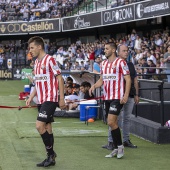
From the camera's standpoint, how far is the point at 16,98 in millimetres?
22375

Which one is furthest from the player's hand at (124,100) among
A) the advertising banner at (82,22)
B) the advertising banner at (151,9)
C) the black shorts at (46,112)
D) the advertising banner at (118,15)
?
the advertising banner at (82,22)

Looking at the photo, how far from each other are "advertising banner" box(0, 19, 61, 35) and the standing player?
31.6 metres

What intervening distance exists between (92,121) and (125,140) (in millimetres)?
4092

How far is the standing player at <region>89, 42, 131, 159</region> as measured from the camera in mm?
8953

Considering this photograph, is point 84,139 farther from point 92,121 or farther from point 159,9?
point 159,9

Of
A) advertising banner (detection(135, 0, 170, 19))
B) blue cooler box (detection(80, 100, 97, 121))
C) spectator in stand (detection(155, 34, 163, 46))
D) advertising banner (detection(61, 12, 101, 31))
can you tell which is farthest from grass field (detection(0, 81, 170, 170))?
advertising banner (detection(61, 12, 101, 31))

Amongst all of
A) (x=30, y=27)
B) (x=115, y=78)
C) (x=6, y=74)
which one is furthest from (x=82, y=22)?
(x=115, y=78)

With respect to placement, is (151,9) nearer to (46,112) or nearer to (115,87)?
(115,87)

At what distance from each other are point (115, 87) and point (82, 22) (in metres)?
27.8

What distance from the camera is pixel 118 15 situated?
30750 mm

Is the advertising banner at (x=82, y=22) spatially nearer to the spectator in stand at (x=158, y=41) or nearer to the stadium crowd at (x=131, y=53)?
the stadium crowd at (x=131, y=53)

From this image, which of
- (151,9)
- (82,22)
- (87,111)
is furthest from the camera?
(82,22)

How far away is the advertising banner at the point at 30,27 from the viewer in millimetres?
40875

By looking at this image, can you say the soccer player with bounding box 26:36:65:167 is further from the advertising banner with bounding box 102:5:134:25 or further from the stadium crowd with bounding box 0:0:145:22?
the stadium crowd with bounding box 0:0:145:22
